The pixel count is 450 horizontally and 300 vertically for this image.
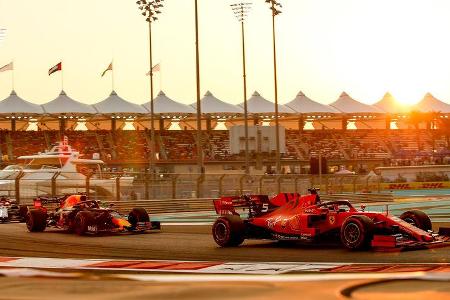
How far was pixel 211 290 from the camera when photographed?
25.4 ft

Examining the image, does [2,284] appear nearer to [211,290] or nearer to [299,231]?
[211,290]

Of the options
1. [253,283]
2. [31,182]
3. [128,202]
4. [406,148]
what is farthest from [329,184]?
[406,148]

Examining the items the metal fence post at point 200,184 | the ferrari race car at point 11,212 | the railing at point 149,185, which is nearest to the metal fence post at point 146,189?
the railing at point 149,185

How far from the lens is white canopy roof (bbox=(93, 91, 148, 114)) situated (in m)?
80.9

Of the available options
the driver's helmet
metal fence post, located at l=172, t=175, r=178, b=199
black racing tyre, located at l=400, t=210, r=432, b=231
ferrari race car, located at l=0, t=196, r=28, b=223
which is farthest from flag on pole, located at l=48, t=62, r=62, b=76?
black racing tyre, located at l=400, t=210, r=432, b=231

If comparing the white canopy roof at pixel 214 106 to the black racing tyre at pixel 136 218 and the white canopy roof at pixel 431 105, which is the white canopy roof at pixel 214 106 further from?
the black racing tyre at pixel 136 218

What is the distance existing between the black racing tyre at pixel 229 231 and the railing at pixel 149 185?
45.8ft

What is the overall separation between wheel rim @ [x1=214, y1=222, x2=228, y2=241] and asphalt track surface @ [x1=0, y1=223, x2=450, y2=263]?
25cm

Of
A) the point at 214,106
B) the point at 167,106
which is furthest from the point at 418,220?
the point at 214,106

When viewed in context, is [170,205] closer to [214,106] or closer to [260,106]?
[214,106]

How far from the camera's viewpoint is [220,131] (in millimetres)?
87062

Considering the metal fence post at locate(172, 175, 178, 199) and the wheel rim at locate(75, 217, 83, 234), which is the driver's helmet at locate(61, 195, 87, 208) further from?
the metal fence post at locate(172, 175, 178, 199)

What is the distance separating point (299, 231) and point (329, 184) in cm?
2585

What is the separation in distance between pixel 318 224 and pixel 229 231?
178cm
